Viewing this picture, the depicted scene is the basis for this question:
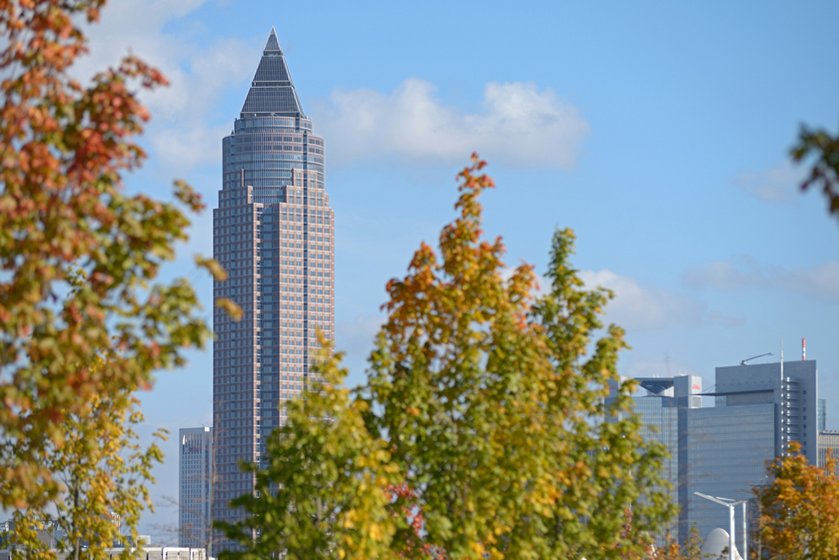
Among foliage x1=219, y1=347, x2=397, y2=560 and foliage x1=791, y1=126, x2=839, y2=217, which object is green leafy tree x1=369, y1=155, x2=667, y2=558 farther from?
foliage x1=791, y1=126, x2=839, y2=217

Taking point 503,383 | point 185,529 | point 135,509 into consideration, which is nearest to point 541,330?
point 503,383

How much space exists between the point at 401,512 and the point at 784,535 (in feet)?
69.8

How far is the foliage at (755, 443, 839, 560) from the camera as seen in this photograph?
41.9 meters

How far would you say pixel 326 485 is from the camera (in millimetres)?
22734

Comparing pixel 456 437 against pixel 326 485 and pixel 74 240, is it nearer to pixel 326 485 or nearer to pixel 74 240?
pixel 326 485

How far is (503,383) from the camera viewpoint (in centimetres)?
2423

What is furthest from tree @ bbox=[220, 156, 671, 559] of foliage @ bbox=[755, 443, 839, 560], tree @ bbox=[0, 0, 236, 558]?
foliage @ bbox=[755, 443, 839, 560]

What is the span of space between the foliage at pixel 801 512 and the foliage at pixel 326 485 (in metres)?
21.7

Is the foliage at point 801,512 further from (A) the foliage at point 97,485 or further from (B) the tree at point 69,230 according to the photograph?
(B) the tree at point 69,230

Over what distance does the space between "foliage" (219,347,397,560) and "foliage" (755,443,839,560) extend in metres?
21.7

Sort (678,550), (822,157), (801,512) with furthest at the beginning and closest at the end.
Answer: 1. (678,550)
2. (801,512)
3. (822,157)

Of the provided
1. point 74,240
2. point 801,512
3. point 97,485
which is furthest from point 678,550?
point 74,240

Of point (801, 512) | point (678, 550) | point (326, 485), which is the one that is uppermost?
point (326, 485)

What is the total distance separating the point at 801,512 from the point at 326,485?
22901 mm
